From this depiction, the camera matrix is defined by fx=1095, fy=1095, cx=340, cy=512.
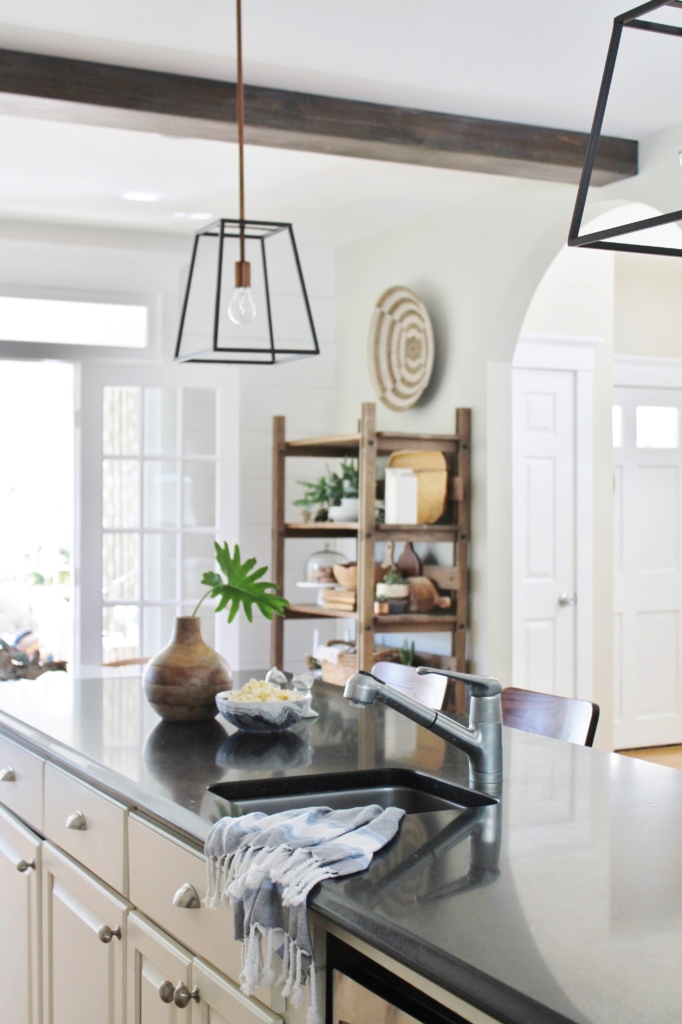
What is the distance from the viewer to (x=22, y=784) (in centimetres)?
258

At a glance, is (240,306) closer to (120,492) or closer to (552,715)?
(552,715)

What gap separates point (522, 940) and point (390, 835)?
16.1 inches

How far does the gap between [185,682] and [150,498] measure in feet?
10.5

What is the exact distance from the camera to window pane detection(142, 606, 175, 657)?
18.4 ft

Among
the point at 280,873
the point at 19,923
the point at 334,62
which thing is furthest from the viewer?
the point at 334,62

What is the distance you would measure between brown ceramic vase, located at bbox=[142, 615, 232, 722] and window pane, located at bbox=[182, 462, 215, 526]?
3133mm

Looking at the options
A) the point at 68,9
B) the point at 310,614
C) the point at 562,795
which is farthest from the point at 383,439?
the point at 562,795

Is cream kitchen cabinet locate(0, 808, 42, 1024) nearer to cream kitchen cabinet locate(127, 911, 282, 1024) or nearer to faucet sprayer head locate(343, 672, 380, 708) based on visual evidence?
cream kitchen cabinet locate(127, 911, 282, 1024)

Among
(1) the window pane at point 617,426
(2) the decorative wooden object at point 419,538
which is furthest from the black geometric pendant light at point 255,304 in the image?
(1) the window pane at point 617,426

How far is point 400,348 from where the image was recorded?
532 cm

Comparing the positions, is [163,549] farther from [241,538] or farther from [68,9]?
[68,9]

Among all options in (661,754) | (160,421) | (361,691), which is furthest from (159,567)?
(361,691)

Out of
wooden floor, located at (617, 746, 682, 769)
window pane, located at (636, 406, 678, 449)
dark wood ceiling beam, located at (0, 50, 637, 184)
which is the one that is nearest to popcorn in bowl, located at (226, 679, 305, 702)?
dark wood ceiling beam, located at (0, 50, 637, 184)

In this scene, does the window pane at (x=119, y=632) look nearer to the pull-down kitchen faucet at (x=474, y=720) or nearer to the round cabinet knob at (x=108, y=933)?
the round cabinet knob at (x=108, y=933)
